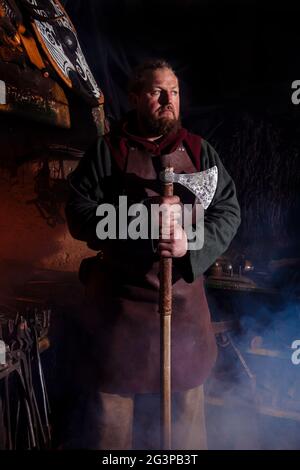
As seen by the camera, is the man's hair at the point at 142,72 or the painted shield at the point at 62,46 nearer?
the man's hair at the point at 142,72

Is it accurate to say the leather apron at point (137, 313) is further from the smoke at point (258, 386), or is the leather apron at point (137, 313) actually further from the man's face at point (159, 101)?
the smoke at point (258, 386)

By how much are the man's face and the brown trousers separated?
163 centimetres

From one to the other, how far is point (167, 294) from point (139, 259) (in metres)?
0.27

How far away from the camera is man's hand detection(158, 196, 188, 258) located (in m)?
2.12

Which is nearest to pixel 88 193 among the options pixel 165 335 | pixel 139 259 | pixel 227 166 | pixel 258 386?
pixel 139 259

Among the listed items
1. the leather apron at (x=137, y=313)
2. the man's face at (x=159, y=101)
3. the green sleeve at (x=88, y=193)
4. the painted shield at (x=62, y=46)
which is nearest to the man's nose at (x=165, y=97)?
the man's face at (x=159, y=101)

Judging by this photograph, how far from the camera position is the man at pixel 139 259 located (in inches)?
91.1

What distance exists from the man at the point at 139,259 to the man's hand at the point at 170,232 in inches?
5.0

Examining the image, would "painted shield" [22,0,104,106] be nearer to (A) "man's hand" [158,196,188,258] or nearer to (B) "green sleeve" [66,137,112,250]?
(B) "green sleeve" [66,137,112,250]

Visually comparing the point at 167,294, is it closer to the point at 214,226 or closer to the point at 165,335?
the point at 165,335

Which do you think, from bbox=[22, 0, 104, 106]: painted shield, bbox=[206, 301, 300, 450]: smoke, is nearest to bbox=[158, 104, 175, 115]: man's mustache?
bbox=[22, 0, 104, 106]: painted shield

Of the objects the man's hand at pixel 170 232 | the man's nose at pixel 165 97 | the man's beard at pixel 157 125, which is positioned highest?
the man's nose at pixel 165 97

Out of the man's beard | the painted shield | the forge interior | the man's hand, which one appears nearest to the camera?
the man's hand

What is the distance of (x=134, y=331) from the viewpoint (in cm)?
236
